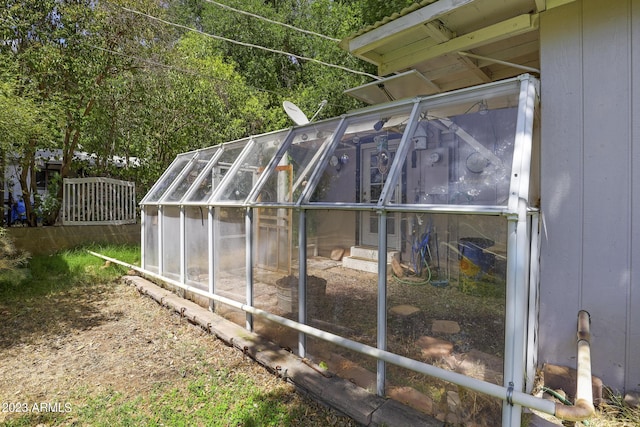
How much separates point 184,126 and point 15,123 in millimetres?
4739

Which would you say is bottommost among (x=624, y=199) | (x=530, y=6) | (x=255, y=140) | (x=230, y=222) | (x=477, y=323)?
(x=477, y=323)

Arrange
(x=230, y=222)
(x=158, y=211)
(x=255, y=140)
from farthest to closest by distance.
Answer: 1. (x=158, y=211)
2. (x=255, y=140)
3. (x=230, y=222)

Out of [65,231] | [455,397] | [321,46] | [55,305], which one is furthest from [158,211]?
[321,46]

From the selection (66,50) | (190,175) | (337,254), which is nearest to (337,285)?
(337,254)

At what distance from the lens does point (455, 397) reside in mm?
2305

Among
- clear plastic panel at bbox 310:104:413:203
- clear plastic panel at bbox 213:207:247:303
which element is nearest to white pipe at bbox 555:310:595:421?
clear plastic panel at bbox 310:104:413:203

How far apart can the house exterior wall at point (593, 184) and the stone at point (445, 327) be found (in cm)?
103

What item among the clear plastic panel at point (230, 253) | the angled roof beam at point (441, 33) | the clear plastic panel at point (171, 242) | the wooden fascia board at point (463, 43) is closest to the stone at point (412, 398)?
the clear plastic panel at point (230, 253)

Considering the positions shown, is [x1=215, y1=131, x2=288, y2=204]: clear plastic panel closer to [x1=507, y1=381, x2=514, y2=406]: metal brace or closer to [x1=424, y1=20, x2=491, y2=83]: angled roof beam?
[x1=424, y1=20, x2=491, y2=83]: angled roof beam

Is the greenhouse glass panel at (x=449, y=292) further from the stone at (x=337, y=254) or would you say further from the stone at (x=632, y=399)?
the stone at (x=632, y=399)

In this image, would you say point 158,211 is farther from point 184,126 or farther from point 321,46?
point 321,46

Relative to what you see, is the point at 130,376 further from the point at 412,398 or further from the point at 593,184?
the point at 593,184

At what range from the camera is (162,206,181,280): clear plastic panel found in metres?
5.14

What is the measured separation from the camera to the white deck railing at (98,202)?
789 centimetres
